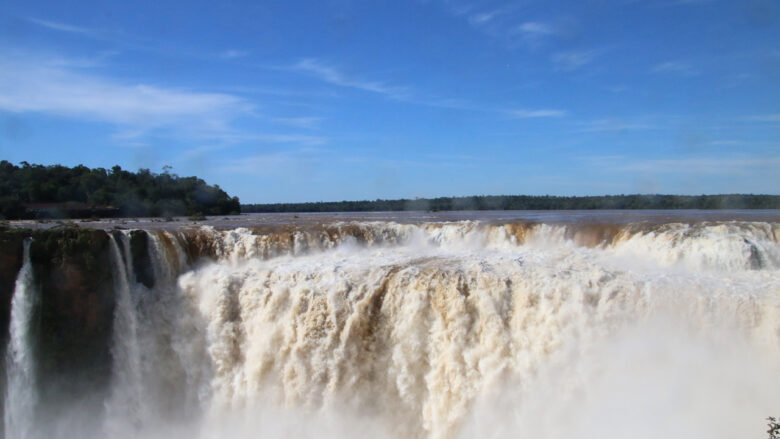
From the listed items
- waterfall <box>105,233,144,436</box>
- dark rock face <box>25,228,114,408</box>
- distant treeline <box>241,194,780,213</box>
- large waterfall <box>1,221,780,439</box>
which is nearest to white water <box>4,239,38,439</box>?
large waterfall <box>1,221,780,439</box>

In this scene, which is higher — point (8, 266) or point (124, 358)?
point (8, 266)

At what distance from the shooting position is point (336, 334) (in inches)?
459

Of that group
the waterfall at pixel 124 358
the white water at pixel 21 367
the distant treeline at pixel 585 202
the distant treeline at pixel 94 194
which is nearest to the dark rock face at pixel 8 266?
the white water at pixel 21 367

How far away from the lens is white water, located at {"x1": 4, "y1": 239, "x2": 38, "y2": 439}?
11477 mm

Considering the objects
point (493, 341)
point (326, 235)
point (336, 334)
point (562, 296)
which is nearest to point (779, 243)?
point (562, 296)

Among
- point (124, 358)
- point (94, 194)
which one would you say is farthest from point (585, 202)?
point (124, 358)

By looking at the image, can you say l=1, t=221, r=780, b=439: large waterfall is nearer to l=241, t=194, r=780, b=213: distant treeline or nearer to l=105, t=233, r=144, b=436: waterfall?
l=105, t=233, r=144, b=436: waterfall

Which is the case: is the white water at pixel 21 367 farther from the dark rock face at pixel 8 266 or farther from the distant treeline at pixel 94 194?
the distant treeline at pixel 94 194

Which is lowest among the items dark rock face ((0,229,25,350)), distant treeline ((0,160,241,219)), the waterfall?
the waterfall

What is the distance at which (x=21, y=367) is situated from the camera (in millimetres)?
11680

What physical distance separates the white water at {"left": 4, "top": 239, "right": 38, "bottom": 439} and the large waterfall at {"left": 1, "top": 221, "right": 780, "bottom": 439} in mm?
29

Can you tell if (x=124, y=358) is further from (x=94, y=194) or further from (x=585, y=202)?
(x=585, y=202)

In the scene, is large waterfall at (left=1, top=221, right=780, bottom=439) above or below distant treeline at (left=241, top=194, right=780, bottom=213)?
below

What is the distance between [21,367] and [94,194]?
27.2 meters
